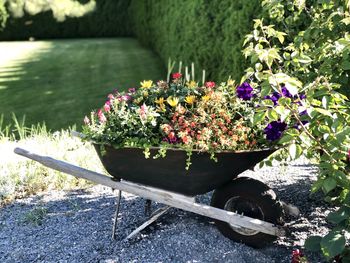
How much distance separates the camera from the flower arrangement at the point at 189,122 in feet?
7.81

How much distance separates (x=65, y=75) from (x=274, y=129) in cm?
750

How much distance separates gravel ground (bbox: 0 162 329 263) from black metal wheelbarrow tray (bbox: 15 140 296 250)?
0.12 metres

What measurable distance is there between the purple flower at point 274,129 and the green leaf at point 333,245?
62cm

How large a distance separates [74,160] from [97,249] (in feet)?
4.65

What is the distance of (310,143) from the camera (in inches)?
80.0

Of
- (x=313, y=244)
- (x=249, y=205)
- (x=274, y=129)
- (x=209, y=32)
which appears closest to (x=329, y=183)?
(x=313, y=244)

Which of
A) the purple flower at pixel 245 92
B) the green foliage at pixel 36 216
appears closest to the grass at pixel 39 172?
the green foliage at pixel 36 216

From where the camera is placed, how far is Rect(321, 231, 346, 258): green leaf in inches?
72.8

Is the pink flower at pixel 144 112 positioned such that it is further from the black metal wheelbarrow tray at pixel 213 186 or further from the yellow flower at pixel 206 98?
the yellow flower at pixel 206 98

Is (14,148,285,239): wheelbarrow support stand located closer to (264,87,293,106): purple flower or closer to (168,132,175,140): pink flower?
(168,132,175,140): pink flower

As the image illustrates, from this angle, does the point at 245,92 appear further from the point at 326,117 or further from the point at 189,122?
the point at 326,117

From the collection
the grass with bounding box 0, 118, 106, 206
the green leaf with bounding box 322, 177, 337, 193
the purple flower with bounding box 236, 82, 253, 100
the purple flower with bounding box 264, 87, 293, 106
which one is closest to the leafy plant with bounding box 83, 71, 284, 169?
the purple flower with bounding box 236, 82, 253, 100

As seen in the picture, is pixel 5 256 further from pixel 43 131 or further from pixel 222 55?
pixel 222 55

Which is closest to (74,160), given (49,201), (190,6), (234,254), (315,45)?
(49,201)
